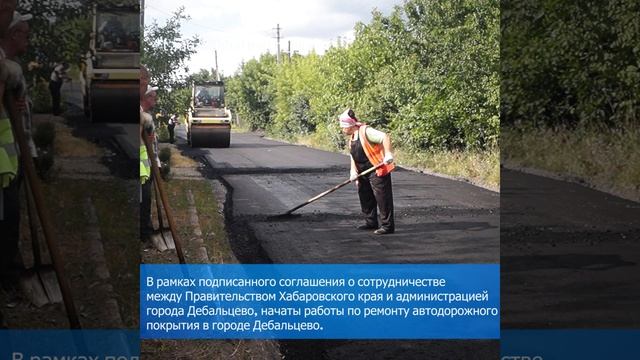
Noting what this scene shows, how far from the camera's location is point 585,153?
448cm

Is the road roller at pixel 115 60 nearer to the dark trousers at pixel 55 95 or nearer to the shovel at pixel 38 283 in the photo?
the dark trousers at pixel 55 95

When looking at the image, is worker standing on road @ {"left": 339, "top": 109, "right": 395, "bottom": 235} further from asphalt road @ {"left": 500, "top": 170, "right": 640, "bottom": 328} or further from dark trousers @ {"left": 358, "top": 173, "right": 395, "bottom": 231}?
asphalt road @ {"left": 500, "top": 170, "right": 640, "bottom": 328}

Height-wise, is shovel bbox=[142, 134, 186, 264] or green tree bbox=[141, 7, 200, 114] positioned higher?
green tree bbox=[141, 7, 200, 114]

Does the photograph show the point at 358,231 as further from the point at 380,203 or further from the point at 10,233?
the point at 10,233

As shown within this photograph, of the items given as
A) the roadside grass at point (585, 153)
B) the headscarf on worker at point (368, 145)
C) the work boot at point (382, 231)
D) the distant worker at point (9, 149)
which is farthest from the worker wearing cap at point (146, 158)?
the roadside grass at point (585, 153)

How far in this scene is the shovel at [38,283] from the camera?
3582mm

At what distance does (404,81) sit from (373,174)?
433mm

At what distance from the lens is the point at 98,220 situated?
11.8ft

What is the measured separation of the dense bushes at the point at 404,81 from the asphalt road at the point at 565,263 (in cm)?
37

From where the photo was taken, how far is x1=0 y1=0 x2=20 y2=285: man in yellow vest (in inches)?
138

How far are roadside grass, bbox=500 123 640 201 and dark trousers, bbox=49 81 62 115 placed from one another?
1.92 m

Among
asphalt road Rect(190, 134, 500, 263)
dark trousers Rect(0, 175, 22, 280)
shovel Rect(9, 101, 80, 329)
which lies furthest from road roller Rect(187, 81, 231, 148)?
dark trousers Rect(0, 175, 22, 280)

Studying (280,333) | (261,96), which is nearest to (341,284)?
(280,333)

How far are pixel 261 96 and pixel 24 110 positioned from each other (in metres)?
1.03
